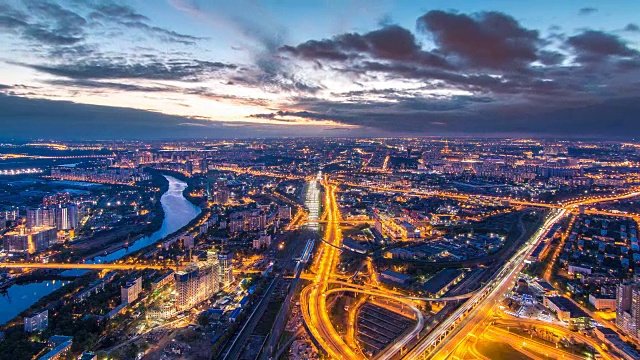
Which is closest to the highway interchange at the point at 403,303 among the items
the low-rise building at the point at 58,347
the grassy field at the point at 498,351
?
the grassy field at the point at 498,351

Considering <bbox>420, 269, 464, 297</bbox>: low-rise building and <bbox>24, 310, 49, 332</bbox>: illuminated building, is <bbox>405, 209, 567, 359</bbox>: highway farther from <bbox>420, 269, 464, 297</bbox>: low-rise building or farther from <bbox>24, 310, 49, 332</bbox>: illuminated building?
<bbox>24, 310, 49, 332</bbox>: illuminated building

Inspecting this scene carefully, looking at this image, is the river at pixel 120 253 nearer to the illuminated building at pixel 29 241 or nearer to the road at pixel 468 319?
the illuminated building at pixel 29 241

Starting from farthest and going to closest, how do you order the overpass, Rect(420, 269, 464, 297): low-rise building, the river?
the overpass < the river < Rect(420, 269, 464, 297): low-rise building

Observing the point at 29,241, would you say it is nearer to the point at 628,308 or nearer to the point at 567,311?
the point at 567,311

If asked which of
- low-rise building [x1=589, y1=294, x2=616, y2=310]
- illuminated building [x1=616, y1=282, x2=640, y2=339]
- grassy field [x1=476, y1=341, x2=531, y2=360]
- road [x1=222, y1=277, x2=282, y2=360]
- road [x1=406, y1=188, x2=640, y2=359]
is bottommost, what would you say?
road [x1=222, y1=277, x2=282, y2=360]

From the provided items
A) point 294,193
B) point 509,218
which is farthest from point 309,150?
point 509,218

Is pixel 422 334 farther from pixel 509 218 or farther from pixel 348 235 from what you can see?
pixel 509 218

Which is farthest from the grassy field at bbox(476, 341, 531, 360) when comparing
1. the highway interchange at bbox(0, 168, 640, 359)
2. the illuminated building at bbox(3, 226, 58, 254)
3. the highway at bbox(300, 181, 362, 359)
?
the illuminated building at bbox(3, 226, 58, 254)

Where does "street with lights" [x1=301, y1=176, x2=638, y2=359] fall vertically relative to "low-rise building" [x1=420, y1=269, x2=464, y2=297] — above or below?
below

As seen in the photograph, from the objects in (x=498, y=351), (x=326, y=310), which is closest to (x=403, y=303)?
(x=326, y=310)
